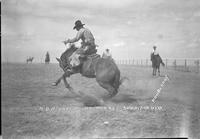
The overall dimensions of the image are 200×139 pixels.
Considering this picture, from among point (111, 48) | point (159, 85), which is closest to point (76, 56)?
point (111, 48)

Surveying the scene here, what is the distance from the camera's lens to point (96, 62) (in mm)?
4676

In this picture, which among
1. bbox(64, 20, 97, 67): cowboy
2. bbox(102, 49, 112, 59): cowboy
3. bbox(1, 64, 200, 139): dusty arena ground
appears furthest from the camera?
bbox(102, 49, 112, 59): cowboy

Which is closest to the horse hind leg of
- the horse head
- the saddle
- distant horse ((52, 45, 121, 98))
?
distant horse ((52, 45, 121, 98))

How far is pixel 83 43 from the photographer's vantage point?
467cm

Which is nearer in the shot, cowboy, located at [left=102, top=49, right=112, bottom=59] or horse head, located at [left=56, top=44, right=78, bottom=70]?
horse head, located at [left=56, top=44, right=78, bottom=70]

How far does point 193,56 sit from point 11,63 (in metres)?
3.23

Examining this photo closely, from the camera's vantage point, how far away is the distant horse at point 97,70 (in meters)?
4.67

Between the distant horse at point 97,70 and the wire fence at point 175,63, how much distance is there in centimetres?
22

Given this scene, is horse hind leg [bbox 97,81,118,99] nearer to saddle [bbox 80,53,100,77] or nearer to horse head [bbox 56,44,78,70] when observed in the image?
saddle [bbox 80,53,100,77]

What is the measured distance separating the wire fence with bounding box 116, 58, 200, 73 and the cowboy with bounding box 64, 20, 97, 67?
1.68 ft

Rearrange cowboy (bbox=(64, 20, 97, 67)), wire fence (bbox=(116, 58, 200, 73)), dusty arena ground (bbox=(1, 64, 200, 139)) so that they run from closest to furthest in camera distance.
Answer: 1. dusty arena ground (bbox=(1, 64, 200, 139))
2. cowboy (bbox=(64, 20, 97, 67))
3. wire fence (bbox=(116, 58, 200, 73))

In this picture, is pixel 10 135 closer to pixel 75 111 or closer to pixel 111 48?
pixel 75 111

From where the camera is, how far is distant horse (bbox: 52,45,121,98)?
4.67m

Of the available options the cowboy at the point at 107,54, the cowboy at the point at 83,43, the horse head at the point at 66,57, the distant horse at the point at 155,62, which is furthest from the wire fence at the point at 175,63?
the horse head at the point at 66,57
